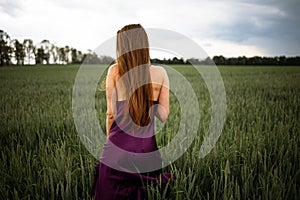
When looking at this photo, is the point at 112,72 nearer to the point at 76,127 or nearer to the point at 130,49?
the point at 130,49

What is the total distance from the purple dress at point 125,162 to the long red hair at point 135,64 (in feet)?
0.31

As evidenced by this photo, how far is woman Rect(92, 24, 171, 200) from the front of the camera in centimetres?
135

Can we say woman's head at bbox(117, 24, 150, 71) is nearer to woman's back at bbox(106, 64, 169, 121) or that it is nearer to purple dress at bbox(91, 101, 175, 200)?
woman's back at bbox(106, 64, 169, 121)

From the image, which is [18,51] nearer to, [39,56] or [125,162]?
[39,56]

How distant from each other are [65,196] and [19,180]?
47cm

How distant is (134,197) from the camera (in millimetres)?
1388

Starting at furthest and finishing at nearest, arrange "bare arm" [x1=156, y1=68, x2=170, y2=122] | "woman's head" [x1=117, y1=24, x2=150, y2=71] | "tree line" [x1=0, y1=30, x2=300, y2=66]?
"tree line" [x1=0, y1=30, x2=300, y2=66] < "bare arm" [x1=156, y1=68, x2=170, y2=122] < "woman's head" [x1=117, y1=24, x2=150, y2=71]

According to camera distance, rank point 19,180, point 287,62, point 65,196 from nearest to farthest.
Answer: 1. point 65,196
2. point 19,180
3. point 287,62

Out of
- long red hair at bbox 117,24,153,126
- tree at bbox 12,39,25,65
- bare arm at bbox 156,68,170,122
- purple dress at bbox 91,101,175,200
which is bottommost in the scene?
purple dress at bbox 91,101,175,200

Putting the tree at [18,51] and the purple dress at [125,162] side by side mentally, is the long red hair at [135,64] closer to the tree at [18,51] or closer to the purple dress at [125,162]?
the purple dress at [125,162]

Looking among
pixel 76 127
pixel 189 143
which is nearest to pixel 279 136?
pixel 189 143

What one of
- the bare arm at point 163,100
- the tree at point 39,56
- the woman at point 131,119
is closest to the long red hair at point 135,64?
the woman at point 131,119

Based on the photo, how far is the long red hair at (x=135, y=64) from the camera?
1.34 meters

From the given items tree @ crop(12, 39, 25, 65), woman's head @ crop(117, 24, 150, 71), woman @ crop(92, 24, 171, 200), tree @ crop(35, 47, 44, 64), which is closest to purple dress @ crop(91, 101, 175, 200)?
woman @ crop(92, 24, 171, 200)
